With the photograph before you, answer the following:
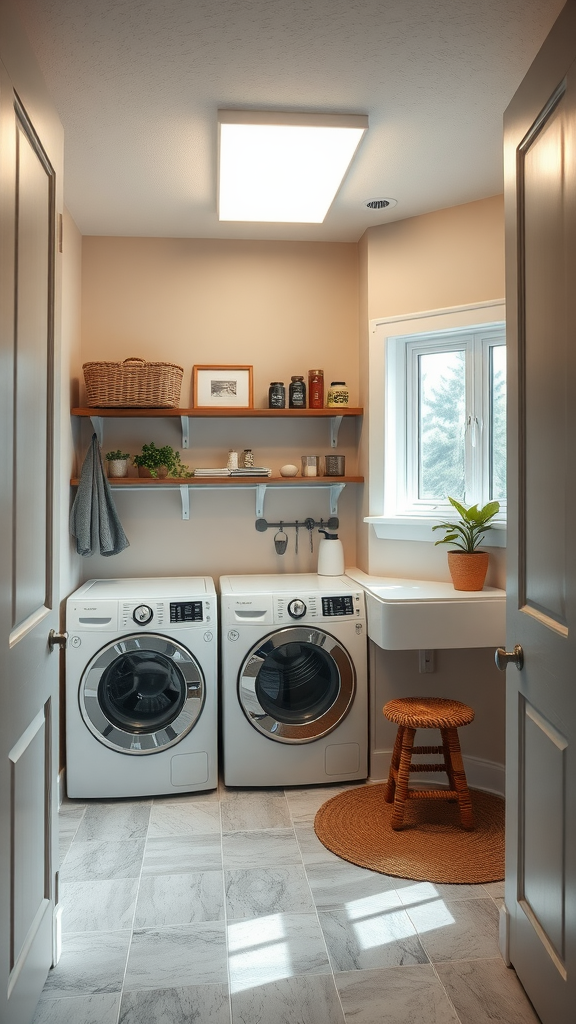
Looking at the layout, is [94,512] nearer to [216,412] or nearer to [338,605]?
[216,412]

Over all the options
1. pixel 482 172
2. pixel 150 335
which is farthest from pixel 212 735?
pixel 482 172

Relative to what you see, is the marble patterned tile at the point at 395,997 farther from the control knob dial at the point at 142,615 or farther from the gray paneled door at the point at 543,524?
the control knob dial at the point at 142,615

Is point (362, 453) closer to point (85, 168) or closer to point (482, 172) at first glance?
point (482, 172)

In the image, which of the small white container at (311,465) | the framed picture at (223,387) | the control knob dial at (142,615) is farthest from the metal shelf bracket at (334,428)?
the control knob dial at (142,615)

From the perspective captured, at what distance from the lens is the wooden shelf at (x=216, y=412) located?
10.9 ft

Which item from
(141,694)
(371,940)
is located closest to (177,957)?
(371,940)

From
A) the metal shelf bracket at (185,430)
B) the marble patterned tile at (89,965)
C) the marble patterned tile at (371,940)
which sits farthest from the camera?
the metal shelf bracket at (185,430)

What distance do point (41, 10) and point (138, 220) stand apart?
1.48m

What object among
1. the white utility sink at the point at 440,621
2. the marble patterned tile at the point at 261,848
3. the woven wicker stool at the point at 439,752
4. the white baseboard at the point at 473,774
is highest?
the white utility sink at the point at 440,621

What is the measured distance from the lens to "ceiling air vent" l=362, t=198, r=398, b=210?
3137 mm

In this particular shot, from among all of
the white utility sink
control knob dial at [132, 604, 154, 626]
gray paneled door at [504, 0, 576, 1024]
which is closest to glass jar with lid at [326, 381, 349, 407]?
the white utility sink

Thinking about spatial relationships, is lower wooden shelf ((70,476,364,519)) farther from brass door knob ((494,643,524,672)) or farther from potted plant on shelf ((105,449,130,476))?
brass door knob ((494,643,524,672))

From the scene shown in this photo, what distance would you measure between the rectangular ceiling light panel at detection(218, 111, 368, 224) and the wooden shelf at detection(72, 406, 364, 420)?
0.82m

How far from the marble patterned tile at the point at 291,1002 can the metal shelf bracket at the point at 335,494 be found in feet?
7.02
